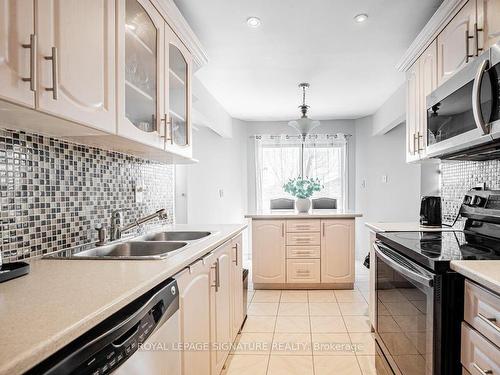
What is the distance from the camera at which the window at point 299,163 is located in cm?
592

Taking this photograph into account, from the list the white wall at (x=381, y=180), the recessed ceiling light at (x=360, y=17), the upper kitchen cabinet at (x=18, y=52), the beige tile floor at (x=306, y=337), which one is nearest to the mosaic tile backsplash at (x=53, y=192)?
the upper kitchen cabinet at (x=18, y=52)

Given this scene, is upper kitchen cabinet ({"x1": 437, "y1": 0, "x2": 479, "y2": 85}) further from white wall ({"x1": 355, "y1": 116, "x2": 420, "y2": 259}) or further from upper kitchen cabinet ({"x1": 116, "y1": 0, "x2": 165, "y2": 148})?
white wall ({"x1": 355, "y1": 116, "x2": 420, "y2": 259})

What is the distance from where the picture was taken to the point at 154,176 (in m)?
2.59

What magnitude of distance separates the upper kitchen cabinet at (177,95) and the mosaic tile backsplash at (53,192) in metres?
0.36

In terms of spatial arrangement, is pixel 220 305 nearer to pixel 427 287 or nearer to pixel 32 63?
pixel 427 287

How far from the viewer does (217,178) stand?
16.4 ft

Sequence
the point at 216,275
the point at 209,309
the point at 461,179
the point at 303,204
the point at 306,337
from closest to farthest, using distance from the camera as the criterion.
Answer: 1. the point at 209,309
2. the point at 216,275
3. the point at 461,179
4. the point at 306,337
5. the point at 303,204

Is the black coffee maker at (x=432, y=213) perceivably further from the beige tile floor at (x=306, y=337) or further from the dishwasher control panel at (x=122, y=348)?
the dishwasher control panel at (x=122, y=348)

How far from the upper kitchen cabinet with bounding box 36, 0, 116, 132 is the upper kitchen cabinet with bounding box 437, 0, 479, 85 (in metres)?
1.71

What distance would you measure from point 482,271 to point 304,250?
2.83 metres

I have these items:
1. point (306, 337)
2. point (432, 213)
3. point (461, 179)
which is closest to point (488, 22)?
point (461, 179)

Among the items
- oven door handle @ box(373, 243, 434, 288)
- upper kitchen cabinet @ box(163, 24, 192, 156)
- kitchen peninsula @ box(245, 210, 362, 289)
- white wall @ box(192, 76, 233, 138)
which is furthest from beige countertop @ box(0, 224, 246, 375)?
kitchen peninsula @ box(245, 210, 362, 289)

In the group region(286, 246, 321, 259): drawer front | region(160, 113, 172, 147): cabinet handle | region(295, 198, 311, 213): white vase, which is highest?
region(160, 113, 172, 147): cabinet handle

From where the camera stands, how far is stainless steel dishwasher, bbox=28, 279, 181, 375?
696 mm
